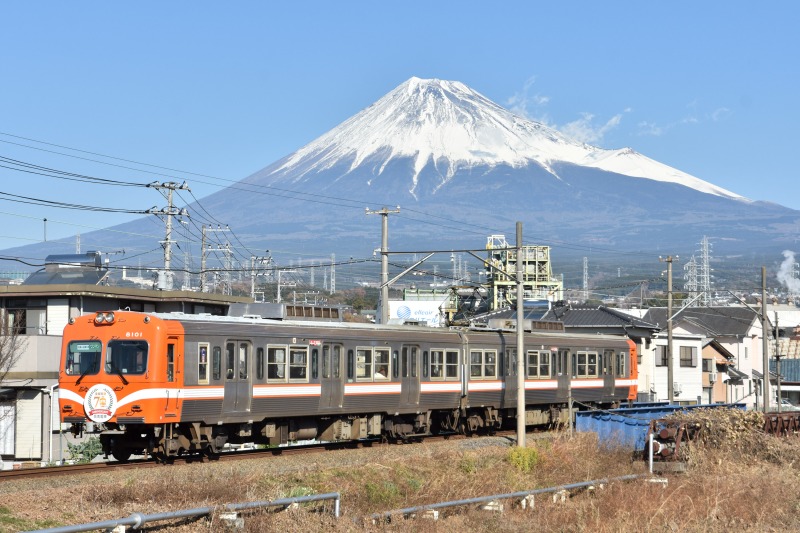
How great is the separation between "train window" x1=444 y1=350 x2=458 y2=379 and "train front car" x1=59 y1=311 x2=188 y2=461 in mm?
9333

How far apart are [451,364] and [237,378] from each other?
8.08m

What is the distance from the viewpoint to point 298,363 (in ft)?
80.8

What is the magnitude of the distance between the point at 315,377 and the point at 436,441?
16.2 feet

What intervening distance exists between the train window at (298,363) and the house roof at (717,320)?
5179cm

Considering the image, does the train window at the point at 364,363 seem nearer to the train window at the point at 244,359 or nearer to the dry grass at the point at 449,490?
the dry grass at the point at 449,490

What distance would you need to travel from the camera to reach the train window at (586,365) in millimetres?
35281

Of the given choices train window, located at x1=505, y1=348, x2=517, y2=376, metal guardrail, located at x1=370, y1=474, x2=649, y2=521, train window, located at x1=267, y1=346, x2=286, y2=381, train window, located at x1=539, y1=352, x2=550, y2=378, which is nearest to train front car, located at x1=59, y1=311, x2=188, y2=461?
train window, located at x1=267, y1=346, x2=286, y2=381

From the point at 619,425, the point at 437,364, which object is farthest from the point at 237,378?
the point at 619,425

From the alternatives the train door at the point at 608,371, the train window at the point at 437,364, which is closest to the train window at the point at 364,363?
the train window at the point at 437,364

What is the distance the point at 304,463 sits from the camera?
21.8 m

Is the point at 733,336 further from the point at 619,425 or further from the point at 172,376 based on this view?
the point at 172,376

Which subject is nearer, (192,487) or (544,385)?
(192,487)

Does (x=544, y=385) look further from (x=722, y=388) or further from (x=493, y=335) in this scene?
(x=722, y=388)

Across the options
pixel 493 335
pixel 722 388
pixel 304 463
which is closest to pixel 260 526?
pixel 304 463
